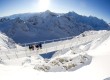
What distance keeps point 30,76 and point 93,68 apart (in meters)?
5.67

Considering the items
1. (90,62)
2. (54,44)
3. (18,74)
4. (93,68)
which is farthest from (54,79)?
(54,44)

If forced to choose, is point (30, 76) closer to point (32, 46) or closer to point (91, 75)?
point (91, 75)

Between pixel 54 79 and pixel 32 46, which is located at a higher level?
pixel 32 46

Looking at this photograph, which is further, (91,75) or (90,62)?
(90,62)

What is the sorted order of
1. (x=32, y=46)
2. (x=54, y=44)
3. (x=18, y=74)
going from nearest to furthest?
1. (x=18, y=74)
2. (x=32, y=46)
3. (x=54, y=44)

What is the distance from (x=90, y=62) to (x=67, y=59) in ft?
12.5

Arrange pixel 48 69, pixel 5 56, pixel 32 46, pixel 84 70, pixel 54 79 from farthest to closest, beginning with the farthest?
pixel 32 46
pixel 5 56
pixel 48 69
pixel 84 70
pixel 54 79

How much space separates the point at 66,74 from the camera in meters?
18.5

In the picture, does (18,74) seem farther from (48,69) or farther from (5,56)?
(5,56)

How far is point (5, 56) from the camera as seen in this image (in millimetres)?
35125

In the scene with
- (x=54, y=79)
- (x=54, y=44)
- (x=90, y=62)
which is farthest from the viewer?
(x=54, y=44)

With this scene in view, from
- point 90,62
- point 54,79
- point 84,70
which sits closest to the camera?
point 54,79

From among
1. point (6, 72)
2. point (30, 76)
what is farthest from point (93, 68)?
point (6, 72)

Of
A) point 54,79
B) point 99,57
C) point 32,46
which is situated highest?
point 32,46
